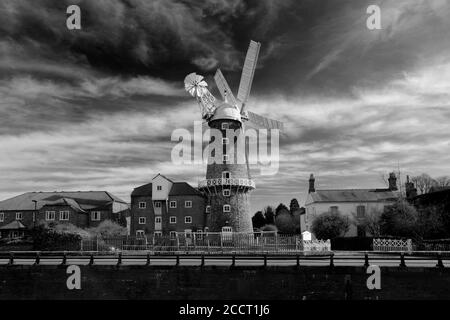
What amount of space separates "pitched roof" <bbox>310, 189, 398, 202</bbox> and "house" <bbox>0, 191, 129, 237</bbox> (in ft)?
92.2

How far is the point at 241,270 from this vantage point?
21344mm

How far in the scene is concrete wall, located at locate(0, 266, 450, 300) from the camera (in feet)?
66.1

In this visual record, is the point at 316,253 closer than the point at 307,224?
Yes

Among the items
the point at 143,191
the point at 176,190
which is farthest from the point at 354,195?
the point at 143,191

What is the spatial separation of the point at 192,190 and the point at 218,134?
11.1 metres

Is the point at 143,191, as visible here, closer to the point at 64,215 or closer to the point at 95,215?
the point at 95,215

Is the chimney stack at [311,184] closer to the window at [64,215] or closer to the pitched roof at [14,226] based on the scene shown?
the window at [64,215]

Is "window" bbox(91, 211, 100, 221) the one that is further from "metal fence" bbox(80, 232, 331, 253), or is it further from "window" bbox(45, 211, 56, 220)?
"metal fence" bbox(80, 232, 331, 253)

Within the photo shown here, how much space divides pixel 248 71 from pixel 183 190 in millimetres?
16536

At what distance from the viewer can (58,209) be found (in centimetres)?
5459

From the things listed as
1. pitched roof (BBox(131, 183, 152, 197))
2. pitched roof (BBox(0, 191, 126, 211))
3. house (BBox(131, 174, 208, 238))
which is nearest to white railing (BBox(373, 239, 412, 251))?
house (BBox(131, 174, 208, 238))

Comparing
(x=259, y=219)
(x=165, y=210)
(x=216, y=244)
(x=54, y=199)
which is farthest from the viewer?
(x=259, y=219)

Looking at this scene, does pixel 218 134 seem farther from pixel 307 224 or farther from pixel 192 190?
pixel 307 224
